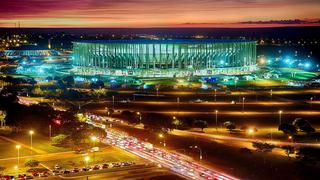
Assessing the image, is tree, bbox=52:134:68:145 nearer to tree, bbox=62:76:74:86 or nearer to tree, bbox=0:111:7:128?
tree, bbox=0:111:7:128

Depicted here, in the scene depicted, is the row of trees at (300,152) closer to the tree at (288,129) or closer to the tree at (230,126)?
the tree at (288,129)

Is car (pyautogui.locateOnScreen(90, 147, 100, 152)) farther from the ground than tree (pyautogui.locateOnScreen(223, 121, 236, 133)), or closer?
closer

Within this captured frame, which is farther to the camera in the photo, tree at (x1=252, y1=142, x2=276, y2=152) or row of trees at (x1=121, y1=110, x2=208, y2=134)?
row of trees at (x1=121, y1=110, x2=208, y2=134)

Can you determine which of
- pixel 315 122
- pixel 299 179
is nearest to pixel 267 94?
pixel 315 122

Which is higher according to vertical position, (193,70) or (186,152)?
(193,70)

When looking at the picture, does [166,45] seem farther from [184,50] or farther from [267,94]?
[267,94]

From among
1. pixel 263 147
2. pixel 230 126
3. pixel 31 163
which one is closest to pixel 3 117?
pixel 31 163

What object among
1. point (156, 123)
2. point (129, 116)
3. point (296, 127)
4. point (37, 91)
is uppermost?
point (37, 91)

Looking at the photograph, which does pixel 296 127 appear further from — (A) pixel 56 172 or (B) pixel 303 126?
(A) pixel 56 172

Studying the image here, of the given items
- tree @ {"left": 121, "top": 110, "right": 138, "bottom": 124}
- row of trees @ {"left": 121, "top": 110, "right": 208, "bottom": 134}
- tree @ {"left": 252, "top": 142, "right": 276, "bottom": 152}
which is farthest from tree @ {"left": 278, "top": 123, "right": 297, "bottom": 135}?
tree @ {"left": 121, "top": 110, "right": 138, "bottom": 124}
